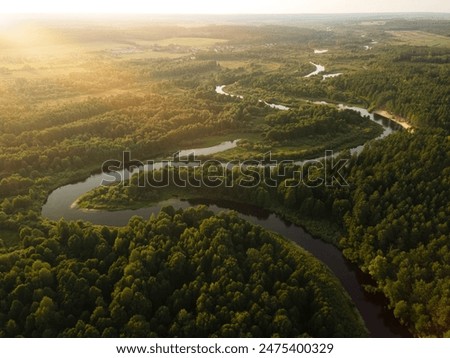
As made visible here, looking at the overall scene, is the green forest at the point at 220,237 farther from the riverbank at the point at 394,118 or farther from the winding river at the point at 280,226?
the riverbank at the point at 394,118

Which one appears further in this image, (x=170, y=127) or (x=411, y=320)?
(x=170, y=127)

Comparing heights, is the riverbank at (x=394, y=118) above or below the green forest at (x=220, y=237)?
above

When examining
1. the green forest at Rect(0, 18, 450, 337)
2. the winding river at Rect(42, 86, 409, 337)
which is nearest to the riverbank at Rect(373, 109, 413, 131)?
the green forest at Rect(0, 18, 450, 337)

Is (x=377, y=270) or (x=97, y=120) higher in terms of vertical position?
(x=97, y=120)

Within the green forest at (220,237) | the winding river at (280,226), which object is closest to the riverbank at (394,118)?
the green forest at (220,237)

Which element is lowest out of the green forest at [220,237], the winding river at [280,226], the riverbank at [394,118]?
the winding river at [280,226]

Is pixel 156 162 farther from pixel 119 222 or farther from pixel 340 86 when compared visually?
pixel 340 86

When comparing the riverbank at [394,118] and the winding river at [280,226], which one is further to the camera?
the riverbank at [394,118]

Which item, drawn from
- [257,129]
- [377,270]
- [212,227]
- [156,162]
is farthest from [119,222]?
[257,129]

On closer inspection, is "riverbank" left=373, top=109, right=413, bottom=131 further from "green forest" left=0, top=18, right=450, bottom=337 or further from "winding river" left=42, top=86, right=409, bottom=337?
"winding river" left=42, top=86, right=409, bottom=337
